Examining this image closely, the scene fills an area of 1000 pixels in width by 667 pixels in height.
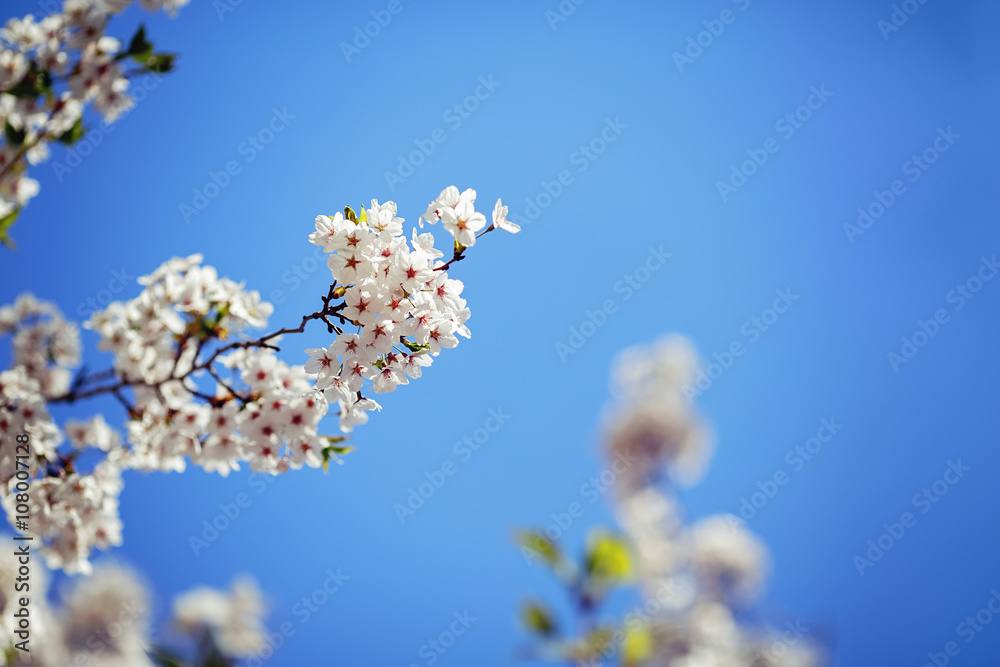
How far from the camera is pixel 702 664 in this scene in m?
5.14

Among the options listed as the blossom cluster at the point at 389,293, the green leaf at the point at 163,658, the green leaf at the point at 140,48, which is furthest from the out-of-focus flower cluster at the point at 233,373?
the green leaf at the point at 140,48

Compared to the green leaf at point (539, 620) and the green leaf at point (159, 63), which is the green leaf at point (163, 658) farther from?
the green leaf at point (159, 63)

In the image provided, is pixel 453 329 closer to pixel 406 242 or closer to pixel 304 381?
pixel 406 242

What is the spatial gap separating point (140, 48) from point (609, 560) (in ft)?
14.4

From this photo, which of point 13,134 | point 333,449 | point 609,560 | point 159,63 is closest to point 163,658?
point 333,449

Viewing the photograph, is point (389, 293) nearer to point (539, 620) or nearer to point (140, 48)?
point (539, 620)

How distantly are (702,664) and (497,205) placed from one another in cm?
514

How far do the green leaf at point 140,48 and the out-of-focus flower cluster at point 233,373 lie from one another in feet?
4.84

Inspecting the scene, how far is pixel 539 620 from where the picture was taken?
3125 millimetres

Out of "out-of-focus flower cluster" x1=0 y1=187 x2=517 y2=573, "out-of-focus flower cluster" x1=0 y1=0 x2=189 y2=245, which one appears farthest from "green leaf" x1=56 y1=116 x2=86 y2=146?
"out-of-focus flower cluster" x1=0 y1=187 x2=517 y2=573

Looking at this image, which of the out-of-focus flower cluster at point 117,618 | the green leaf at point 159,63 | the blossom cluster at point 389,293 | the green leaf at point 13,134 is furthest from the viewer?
the out-of-focus flower cluster at point 117,618

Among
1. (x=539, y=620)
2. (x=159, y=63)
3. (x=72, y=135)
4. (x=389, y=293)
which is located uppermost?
(x=159, y=63)

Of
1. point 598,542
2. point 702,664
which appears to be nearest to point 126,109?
point 598,542

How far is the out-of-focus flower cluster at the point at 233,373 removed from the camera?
2.25 m
